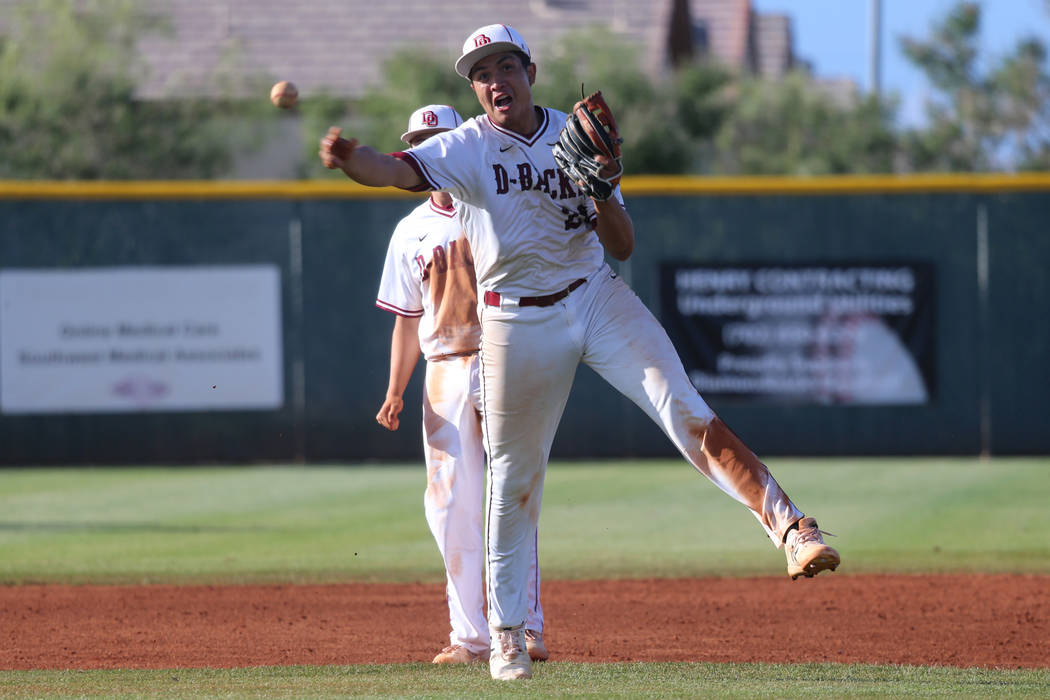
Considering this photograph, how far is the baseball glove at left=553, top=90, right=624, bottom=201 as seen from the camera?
450 cm

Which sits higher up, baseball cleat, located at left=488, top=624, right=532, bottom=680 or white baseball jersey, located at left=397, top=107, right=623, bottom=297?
white baseball jersey, located at left=397, top=107, right=623, bottom=297

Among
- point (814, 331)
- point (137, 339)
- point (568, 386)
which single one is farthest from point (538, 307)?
point (137, 339)

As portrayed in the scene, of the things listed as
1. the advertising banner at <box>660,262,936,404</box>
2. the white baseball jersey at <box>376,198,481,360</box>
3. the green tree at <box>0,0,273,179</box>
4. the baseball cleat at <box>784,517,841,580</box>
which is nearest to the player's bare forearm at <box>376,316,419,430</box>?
the white baseball jersey at <box>376,198,481,360</box>

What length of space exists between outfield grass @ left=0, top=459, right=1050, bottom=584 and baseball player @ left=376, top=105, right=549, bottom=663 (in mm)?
2573

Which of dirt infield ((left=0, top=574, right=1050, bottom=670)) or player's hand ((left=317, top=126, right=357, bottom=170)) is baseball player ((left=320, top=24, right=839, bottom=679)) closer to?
player's hand ((left=317, top=126, right=357, bottom=170))

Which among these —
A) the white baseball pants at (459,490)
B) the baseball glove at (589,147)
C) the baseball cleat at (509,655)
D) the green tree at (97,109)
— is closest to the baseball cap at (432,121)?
the white baseball pants at (459,490)

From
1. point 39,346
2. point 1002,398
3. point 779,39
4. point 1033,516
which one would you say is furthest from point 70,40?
point 779,39

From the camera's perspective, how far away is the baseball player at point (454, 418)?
17.9ft

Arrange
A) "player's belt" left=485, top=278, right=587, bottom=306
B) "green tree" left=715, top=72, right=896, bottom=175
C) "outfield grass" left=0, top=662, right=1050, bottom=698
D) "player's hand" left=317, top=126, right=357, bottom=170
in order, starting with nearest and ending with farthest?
1. "player's hand" left=317, top=126, right=357, bottom=170
2. "outfield grass" left=0, top=662, right=1050, bottom=698
3. "player's belt" left=485, top=278, right=587, bottom=306
4. "green tree" left=715, top=72, right=896, bottom=175

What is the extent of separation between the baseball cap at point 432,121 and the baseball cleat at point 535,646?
1882mm

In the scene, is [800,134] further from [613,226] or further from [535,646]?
[613,226]

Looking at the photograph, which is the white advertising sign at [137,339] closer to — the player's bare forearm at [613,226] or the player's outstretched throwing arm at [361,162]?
the player's bare forearm at [613,226]

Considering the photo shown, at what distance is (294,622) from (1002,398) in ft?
A: 29.1

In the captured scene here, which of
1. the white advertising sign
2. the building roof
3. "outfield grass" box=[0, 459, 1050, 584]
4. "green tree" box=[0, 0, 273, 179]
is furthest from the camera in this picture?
the building roof
